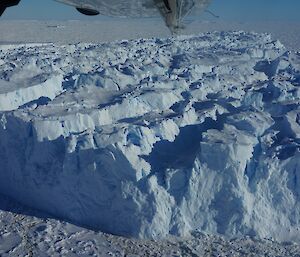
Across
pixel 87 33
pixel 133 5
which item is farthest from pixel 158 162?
A: pixel 87 33

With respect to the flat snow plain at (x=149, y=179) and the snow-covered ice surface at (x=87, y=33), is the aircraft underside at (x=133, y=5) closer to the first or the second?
the flat snow plain at (x=149, y=179)

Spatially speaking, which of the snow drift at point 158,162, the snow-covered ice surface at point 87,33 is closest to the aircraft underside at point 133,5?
the snow drift at point 158,162

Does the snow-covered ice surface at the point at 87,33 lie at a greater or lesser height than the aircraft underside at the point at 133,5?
lesser

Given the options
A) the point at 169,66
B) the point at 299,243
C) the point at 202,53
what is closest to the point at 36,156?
the point at 299,243

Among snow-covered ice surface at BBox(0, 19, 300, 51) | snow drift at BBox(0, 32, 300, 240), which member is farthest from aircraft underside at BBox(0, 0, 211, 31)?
snow-covered ice surface at BBox(0, 19, 300, 51)

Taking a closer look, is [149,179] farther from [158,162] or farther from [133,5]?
[133,5]

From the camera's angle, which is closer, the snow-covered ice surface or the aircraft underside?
the aircraft underside

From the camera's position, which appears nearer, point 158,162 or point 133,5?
point 133,5

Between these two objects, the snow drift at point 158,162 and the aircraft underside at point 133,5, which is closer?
the aircraft underside at point 133,5

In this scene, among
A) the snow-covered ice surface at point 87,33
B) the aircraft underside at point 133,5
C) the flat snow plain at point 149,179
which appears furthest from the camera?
the snow-covered ice surface at point 87,33

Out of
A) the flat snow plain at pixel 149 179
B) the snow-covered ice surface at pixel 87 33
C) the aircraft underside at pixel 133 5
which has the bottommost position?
the snow-covered ice surface at pixel 87 33

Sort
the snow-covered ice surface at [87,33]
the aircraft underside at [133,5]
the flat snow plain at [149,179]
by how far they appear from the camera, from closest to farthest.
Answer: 1. the aircraft underside at [133,5]
2. the flat snow plain at [149,179]
3. the snow-covered ice surface at [87,33]

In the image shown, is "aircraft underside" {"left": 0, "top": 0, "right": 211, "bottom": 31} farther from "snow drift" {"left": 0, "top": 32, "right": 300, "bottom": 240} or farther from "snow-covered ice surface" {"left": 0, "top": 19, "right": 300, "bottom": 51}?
"snow-covered ice surface" {"left": 0, "top": 19, "right": 300, "bottom": 51}
